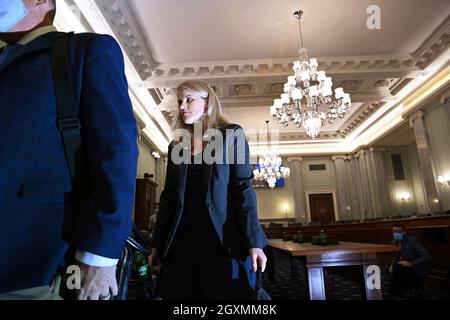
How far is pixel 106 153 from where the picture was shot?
704 mm

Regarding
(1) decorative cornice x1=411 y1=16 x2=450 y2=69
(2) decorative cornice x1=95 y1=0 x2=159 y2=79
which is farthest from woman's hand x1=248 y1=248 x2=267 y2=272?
(1) decorative cornice x1=411 y1=16 x2=450 y2=69

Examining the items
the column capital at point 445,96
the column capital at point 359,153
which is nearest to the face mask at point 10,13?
the column capital at point 445,96

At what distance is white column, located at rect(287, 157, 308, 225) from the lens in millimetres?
14047

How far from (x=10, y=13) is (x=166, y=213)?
91cm

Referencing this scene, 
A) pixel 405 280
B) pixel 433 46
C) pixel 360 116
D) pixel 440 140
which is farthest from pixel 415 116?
pixel 405 280

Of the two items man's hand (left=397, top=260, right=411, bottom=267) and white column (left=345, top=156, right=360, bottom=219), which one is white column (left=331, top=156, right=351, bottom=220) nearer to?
white column (left=345, top=156, right=360, bottom=219)

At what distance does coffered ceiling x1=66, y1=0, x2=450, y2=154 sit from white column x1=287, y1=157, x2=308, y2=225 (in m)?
5.73

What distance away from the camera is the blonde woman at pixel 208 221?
115 cm

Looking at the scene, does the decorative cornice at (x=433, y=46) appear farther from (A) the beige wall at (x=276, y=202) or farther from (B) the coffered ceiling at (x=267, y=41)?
(A) the beige wall at (x=276, y=202)

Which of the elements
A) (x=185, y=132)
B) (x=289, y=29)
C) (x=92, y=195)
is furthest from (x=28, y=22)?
(x=289, y=29)

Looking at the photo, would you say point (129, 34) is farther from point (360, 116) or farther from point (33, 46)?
point (360, 116)

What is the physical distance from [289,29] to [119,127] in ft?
20.4

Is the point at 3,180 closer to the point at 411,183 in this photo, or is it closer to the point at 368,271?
the point at 368,271
